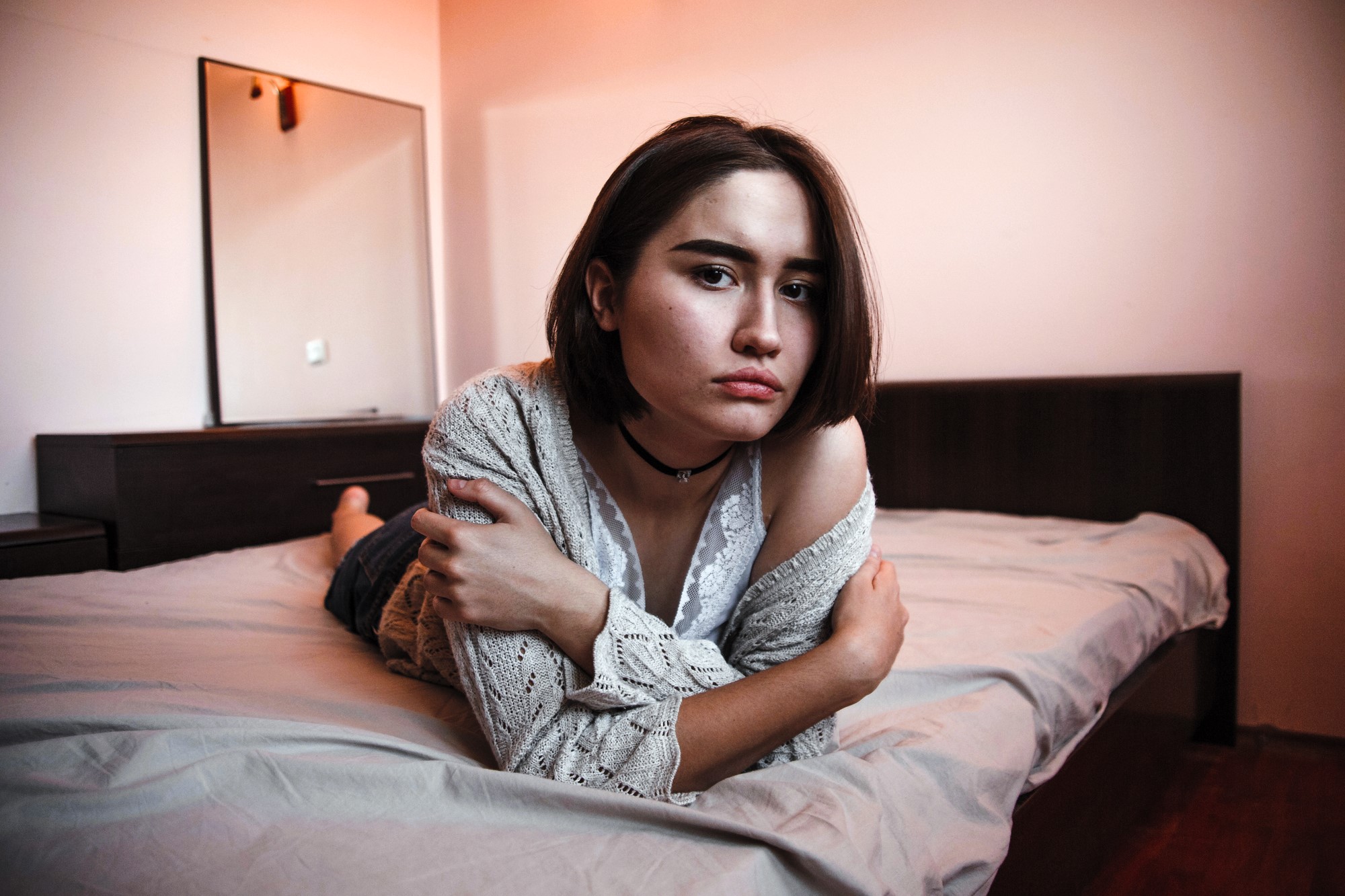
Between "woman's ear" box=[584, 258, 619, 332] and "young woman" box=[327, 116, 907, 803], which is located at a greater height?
"woman's ear" box=[584, 258, 619, 332]

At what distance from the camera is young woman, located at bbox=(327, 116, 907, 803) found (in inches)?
30.8

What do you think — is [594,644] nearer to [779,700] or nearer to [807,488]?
[779,700]

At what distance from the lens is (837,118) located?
2695 millimetres

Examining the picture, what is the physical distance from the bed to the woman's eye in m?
0.46

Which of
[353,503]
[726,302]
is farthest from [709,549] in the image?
[353,503]

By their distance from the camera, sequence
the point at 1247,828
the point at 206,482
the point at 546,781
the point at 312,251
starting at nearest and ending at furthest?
the point at 546,781
the point at 1247,828
the point at 206,482
the point at 312,251

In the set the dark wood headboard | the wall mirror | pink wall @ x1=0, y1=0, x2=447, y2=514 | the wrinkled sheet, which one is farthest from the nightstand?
the dark wood headboard

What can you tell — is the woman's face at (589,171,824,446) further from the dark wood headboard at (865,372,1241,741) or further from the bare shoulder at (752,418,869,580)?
the dark wood headboard at (865,372,1241,741)

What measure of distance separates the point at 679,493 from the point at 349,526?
4.06ft

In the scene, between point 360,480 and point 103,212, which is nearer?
point 103,212

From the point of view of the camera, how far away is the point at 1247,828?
1610 millimetres

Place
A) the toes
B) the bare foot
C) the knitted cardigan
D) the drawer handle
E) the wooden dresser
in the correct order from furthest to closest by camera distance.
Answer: the drawer handle
the wooden dresser
the toes
the bare foot
the knitted cardigan

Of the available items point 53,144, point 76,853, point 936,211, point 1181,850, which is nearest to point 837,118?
point 936,211

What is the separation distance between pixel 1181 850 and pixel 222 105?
11.3 ft
